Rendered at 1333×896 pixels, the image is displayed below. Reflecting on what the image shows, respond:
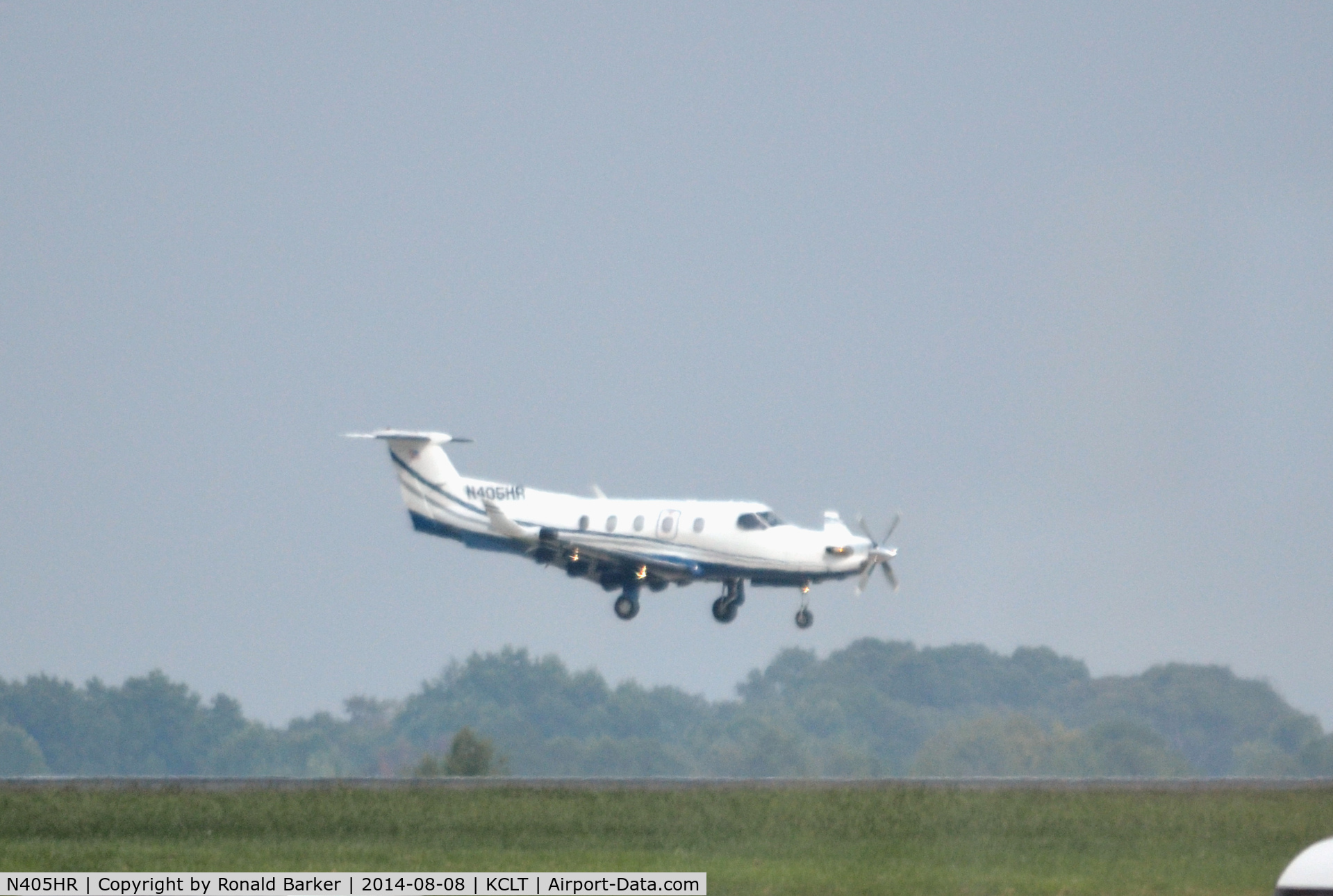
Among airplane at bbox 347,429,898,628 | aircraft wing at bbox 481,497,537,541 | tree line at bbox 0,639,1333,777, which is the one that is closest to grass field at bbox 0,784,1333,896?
airplane at bbox 347,429,898,628

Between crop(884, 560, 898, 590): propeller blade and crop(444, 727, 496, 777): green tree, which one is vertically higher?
crop(884, 560, 898, 590): propeller blade

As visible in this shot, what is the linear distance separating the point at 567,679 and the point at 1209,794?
48.1 meters

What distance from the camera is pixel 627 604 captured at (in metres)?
52.9

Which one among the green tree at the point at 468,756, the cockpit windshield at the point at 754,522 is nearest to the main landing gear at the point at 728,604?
the cockpit windshield at the point at 754,522

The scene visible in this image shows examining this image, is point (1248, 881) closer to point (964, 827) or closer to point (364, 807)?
point (964, 827)

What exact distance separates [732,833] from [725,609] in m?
23.4

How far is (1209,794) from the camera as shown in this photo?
34312 millimetres

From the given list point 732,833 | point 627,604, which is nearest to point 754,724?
point 627,604

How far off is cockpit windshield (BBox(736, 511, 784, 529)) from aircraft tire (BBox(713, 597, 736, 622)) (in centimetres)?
300

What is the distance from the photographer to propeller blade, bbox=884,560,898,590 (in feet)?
164

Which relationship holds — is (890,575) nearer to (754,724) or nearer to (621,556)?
(621,556)

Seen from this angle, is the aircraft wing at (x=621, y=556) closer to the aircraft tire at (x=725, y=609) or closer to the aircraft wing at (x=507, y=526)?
the aircraft wing at (x=507, y=526)

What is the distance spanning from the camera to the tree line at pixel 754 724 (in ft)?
208

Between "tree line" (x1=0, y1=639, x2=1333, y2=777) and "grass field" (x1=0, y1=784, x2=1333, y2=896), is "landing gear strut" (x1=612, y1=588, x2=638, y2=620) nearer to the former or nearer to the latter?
"tree line" (x1=0, y1=639, x2=1333, y2=777)
